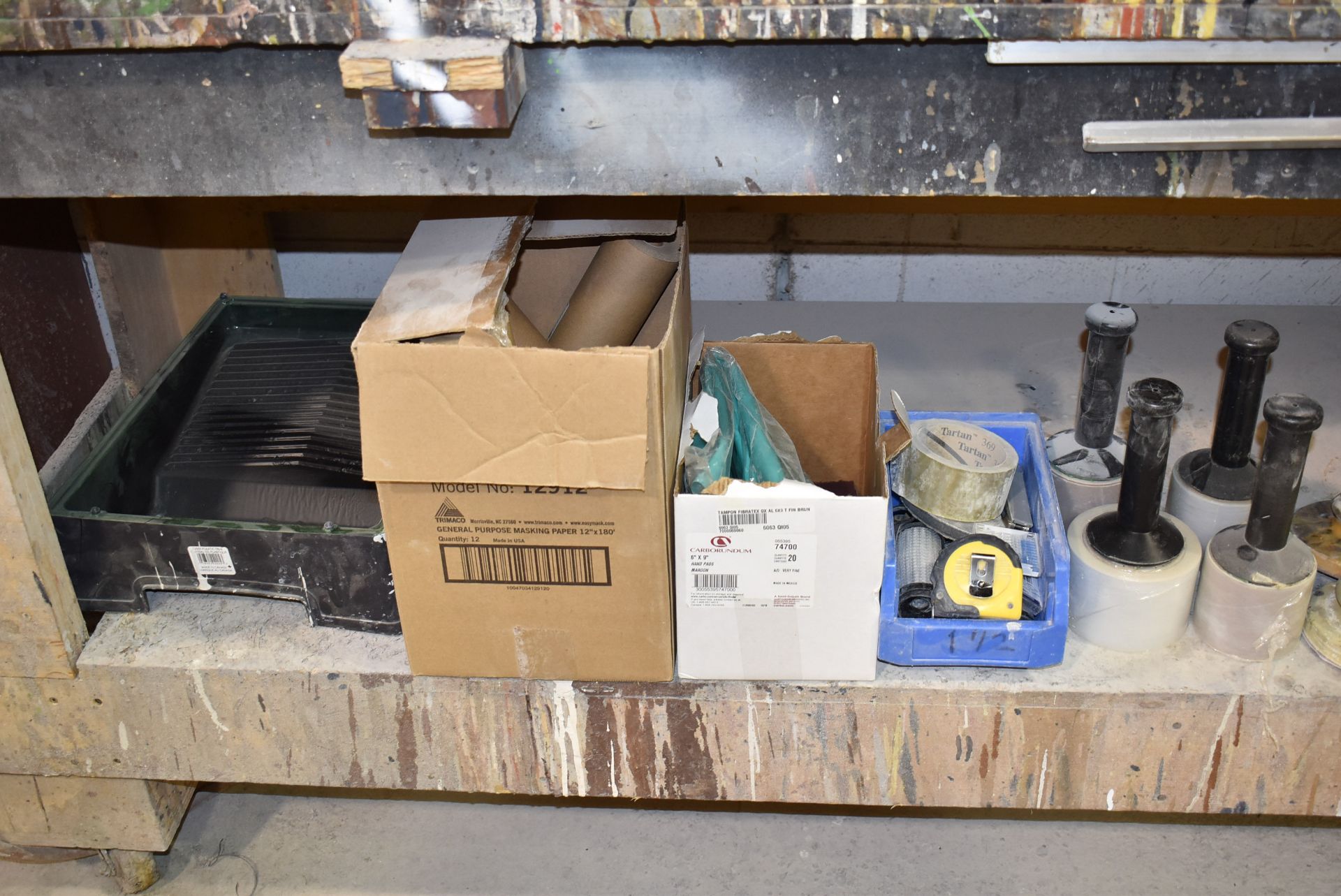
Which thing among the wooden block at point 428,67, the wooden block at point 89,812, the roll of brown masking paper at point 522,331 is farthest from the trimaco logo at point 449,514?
the wooden block at point 89,812

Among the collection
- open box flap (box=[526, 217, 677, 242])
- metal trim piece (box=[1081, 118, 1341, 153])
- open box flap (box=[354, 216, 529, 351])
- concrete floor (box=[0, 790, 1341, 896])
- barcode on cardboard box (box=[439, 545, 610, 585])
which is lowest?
concrete floor (box=[0, 790, 1341, 896])

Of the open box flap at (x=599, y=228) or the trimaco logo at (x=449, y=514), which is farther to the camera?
the open box flap at (x=599, y=228)

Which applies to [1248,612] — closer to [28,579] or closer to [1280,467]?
[1280,467]

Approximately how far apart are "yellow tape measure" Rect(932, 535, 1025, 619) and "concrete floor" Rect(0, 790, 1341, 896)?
59cm

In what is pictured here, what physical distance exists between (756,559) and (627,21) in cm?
60

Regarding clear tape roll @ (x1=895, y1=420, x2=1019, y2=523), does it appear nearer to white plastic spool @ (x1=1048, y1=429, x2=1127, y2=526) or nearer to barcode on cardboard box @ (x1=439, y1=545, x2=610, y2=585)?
white plastic spool @ (x1=1048, y1=429, x2=1127, y2=526)

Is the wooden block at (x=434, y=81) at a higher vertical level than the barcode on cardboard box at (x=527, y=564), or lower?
higher

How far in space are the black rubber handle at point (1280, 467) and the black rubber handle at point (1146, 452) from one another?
0.33 ft

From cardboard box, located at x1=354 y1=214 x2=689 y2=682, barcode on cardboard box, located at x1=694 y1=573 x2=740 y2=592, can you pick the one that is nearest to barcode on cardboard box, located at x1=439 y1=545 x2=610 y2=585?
cardboard box, located at x1=354 y1=214 x2=689 y2=682

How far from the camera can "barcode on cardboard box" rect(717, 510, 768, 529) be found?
1254 millimetres

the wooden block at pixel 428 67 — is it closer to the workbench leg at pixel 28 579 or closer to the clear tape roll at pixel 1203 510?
the workbench leg at pixel 28 579

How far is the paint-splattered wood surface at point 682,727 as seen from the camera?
138 cm

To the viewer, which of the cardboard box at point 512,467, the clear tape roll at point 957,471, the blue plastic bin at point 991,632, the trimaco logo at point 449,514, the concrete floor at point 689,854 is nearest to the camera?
the cardboard box at point 512,467

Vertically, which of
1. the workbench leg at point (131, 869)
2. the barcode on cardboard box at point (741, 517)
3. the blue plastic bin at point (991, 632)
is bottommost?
the workbench leg at point (131, 869)
